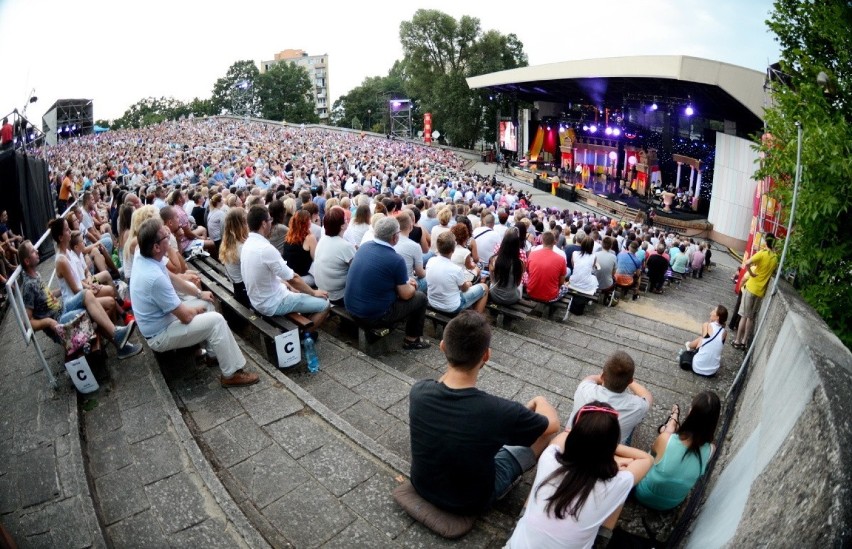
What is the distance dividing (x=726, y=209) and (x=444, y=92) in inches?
1180

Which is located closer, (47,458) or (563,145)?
(47,458)

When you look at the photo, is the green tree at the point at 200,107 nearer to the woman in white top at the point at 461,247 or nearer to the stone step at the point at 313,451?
the woman in white top at the point at 461,247

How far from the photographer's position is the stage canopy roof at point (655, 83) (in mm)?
15156

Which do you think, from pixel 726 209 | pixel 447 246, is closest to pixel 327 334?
pixel 447 246

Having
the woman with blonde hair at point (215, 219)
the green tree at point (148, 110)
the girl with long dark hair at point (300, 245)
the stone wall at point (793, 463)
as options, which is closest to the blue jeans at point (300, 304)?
the girl with long dark hair at point (300, 245)

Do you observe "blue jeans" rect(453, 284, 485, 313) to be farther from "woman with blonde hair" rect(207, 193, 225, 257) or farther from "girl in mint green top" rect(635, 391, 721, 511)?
"woman with blonde hair" rect(207, 193, 225, 257)

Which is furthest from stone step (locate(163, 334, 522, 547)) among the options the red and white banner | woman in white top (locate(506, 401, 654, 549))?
the red and white banner

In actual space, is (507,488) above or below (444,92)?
below

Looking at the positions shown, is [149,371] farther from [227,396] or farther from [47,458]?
[47,458]

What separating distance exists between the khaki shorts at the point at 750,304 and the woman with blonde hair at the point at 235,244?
662 centimetres

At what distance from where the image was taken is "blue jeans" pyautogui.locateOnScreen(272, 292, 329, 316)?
4.14m

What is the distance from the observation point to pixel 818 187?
372cm

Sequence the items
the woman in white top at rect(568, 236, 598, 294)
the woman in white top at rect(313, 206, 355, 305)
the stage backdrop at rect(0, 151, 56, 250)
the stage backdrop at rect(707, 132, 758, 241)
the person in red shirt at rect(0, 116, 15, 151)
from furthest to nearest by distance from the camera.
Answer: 1. the stage backdrop at rect(707, 132, 758, 241)
2. the person in red shirt at rect(0, 116, 15, 151)
3. the stage backdrop at rect(0, 151, 56, 250)
4. the woman in white top at rect(568, 236, 598, 294)
5. the woman in white top at rect(313, 206, 355, 305)

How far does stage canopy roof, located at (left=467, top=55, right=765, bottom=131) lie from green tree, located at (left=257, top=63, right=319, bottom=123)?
41870 mm
